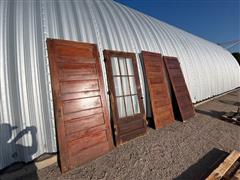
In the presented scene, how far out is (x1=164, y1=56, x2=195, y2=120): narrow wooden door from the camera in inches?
240

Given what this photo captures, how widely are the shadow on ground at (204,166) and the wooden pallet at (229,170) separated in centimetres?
26

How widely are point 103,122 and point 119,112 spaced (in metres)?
0.67

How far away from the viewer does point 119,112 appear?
443cm

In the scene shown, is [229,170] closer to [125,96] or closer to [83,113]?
[125,96]

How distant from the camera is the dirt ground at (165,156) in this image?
302 cm

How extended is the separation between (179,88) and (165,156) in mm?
3399

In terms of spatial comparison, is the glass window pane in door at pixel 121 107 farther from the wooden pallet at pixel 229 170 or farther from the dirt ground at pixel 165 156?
the wooden pallet at pixel 229 170

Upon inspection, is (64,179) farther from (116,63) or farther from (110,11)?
(110,11)

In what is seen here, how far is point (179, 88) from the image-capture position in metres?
6.39

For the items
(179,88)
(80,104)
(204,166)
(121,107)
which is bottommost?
(204,166)

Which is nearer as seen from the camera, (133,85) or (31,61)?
(31,61)

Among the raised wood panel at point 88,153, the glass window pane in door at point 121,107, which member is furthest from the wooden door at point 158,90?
the raised wood panel at point 88,153

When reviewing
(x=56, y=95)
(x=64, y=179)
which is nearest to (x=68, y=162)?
(x=64, y=179)

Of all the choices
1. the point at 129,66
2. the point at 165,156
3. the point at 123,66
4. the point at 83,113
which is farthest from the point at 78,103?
the point at 165,156
